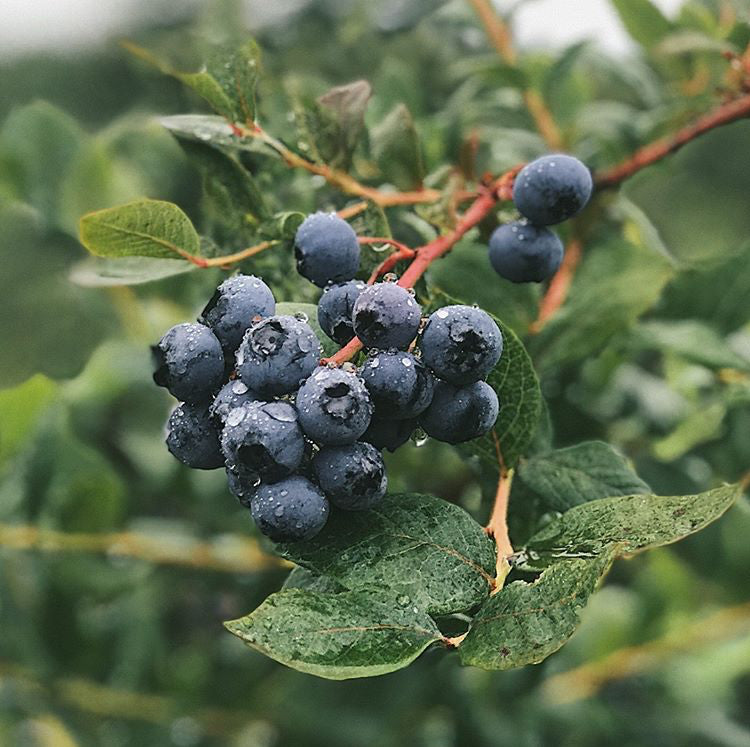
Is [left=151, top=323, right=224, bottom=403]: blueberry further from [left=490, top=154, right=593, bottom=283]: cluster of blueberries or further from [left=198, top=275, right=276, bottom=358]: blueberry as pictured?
[left=490, top=154, right=593, bottom=283]: cluster of blueberries

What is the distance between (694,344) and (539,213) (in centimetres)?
40

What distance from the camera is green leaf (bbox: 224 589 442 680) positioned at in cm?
56

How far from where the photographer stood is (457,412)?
652 millimetres

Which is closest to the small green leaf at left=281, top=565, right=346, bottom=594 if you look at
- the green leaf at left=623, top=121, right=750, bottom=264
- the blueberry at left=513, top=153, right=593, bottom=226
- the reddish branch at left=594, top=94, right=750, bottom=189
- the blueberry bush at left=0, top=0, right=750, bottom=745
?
the blueberry bush at left=0, top=0, right=750, bottom=745

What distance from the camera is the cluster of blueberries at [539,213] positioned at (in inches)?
30.9

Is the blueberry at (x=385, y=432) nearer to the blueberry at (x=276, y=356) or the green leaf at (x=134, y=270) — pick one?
the blueberry at (x=276, y=356)

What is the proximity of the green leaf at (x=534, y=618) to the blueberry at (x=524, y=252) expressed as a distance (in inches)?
13.2

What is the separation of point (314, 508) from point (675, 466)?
85cm

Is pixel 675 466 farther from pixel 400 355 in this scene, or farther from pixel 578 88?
pixel 400 355

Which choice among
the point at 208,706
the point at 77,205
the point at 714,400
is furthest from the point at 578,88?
the point at 208,706

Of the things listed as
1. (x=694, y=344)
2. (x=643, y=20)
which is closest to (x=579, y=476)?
(x=694, y=344)

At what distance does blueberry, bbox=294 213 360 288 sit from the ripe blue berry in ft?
0.47

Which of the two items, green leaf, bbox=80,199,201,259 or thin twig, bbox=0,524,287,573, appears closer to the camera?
green leaf, bbox=80,199,201,259

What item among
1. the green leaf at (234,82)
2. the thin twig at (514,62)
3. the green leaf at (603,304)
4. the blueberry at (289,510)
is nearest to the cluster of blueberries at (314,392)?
the blueberry at (289,510)
